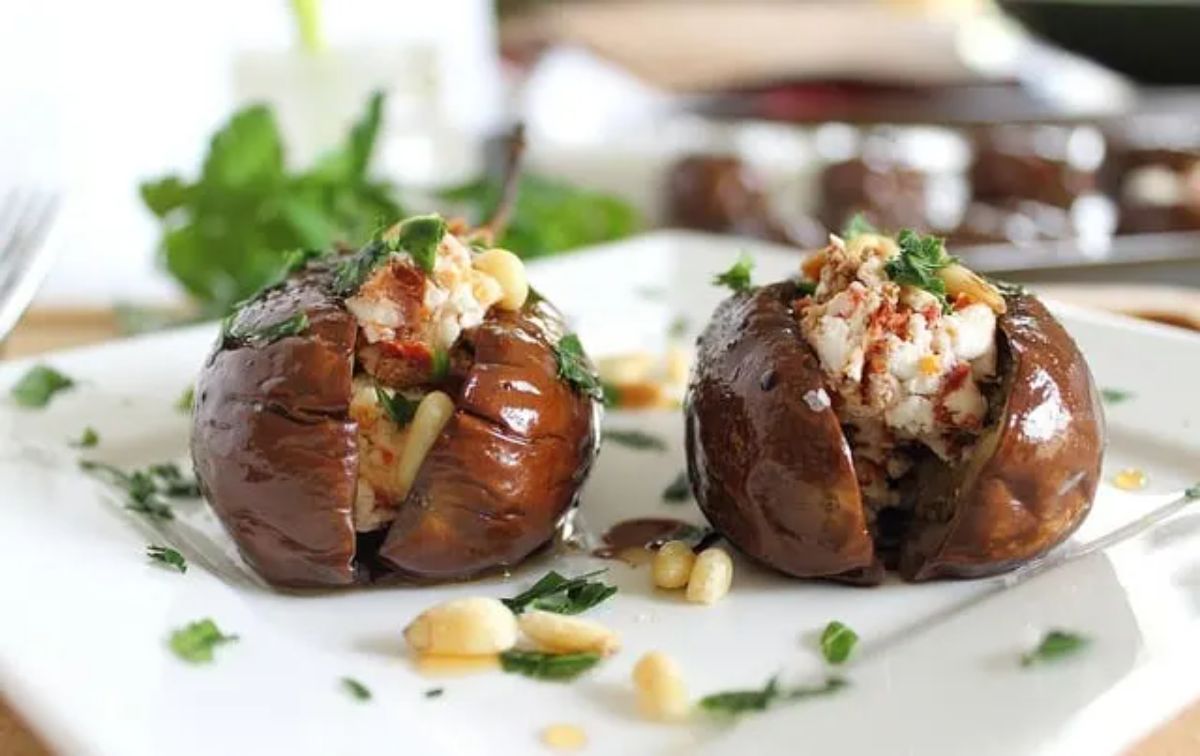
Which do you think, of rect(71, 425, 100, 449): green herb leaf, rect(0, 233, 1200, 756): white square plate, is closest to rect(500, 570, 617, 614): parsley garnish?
rect(0, 233, 1200, 756): white square plate

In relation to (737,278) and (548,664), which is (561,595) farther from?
(737,278)

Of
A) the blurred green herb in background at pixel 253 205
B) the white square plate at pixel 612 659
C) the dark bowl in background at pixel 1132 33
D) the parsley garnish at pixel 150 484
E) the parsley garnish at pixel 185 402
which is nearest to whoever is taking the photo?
the white square plate at pixel 612 659

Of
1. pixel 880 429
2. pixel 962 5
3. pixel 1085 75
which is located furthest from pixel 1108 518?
pixel 962 5

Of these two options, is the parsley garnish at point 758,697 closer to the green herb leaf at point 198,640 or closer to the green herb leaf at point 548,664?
the green herb leaf at point 548,664

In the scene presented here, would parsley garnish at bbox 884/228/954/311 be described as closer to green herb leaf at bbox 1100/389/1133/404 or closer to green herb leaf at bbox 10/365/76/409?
green herb leaf at bbox 1100/389/1133/404

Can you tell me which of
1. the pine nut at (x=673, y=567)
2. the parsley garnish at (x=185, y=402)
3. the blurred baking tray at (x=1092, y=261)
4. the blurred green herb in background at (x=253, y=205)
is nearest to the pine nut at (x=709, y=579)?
the pine nut at (x=673, y=567)

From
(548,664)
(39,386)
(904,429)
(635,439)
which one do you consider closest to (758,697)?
(548,664)

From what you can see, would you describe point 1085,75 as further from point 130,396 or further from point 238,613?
point 238,613
